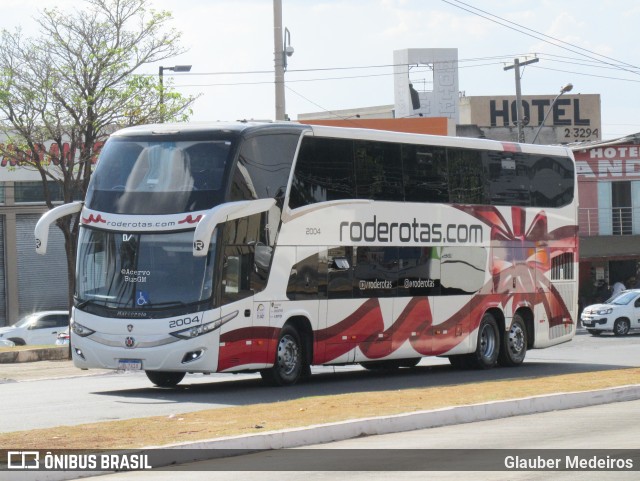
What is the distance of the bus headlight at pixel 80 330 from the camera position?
19.1 metres

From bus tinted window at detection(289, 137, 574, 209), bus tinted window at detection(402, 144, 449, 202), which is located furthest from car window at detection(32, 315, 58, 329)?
bus tinted window at detection(402, 144, 449, 202)

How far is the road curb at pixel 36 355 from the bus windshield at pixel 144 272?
10.9 m

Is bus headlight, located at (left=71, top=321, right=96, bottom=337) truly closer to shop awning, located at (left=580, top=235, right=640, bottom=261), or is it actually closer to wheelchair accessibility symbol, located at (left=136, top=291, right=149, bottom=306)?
wheelchair accessibility symbol, located at (left=136, top=291, right=149, bottom=306)

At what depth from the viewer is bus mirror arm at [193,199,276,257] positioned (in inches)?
711

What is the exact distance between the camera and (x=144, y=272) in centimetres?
1880

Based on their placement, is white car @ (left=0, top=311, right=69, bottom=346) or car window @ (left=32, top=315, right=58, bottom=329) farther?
car window @ (left=32, top=315, right=58, bottom=329)

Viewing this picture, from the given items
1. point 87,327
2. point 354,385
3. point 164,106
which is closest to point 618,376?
point 354,385

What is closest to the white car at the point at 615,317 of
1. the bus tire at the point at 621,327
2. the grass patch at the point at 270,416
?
the bus tire at the point at 621,327

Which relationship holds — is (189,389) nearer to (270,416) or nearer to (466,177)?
(270,416)

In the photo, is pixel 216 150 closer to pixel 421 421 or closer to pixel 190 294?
pixel 190 294

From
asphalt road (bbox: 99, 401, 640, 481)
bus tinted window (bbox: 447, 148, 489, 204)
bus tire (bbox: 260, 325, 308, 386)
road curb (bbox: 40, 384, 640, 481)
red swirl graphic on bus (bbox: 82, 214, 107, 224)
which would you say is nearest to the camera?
asphalt road (bbox: 99, 401, 640, 481)

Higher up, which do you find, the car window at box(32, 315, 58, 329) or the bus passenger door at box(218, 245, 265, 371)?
the bus passenger door at box(218, 245, 265, 371)

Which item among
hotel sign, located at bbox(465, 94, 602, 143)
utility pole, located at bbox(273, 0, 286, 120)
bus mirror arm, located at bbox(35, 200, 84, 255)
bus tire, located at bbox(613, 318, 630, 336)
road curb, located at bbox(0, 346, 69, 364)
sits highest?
hotel sign, located at bbox(465, 94, 602, 143)

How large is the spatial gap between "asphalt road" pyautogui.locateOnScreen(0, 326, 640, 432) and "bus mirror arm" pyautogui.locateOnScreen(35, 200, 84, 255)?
2.35m
